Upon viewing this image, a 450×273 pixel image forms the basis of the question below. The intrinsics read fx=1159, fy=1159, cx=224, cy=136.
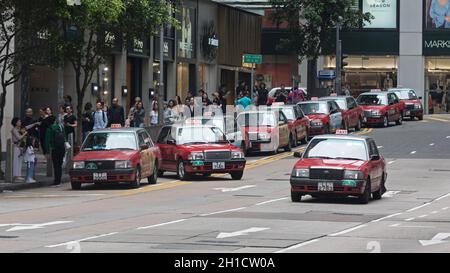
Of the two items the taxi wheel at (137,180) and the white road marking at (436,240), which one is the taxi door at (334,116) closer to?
the taxi wheel at (137,180)

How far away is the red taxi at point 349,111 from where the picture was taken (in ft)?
168

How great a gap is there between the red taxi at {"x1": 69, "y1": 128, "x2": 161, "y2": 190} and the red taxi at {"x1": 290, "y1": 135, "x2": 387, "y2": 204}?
557cm

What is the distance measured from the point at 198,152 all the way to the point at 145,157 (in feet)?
7.02

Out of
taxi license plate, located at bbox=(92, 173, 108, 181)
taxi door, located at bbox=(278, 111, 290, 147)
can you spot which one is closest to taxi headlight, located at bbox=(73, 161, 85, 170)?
taxi license plate, located at bbox=(92, 173, 108, 181)

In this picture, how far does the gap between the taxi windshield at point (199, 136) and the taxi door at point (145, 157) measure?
180 cm

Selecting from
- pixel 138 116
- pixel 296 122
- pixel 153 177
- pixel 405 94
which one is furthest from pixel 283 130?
pixel 405 94

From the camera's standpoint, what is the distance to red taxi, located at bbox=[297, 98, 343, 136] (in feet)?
158

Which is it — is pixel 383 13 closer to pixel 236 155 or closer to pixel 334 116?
pixel 334 116

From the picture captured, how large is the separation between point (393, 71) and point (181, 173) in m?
47.8

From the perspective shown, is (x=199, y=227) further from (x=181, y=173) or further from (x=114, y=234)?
(x=181, y=173)

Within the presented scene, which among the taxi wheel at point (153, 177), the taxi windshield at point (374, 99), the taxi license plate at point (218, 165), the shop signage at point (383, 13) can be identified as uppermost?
the shop signage at point (383, 13)

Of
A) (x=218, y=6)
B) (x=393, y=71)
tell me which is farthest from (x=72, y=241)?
(x=393, y=71)

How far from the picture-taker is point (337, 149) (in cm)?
2708

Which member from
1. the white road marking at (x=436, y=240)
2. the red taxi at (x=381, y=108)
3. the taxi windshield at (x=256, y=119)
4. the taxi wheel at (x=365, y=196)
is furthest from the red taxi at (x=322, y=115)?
the white road marking at (x=436, y=240)
